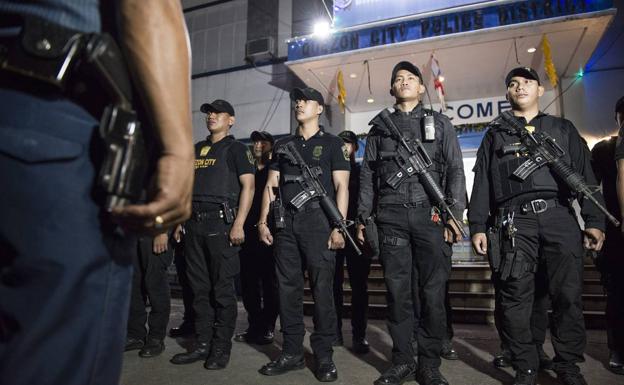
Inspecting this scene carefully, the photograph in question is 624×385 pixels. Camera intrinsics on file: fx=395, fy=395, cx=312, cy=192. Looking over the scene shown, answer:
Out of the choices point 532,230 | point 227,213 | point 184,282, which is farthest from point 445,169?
point 184,282

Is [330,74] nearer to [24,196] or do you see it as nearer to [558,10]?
[558,10]

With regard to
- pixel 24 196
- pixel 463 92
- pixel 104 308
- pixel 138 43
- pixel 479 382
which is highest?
pixel 463 92

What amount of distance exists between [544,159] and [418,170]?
850mm

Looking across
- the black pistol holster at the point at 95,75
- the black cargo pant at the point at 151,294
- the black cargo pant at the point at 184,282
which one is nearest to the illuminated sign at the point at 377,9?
the black cargo pant at the point at 184,282

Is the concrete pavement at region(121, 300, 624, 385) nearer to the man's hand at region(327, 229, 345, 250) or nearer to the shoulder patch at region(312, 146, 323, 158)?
the man's hand at region(327, 229, 345, 250)

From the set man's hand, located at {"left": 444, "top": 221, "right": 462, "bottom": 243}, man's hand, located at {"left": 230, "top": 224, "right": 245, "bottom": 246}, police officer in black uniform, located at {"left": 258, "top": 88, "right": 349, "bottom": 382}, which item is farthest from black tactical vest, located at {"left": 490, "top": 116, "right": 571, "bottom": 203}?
man's hand, located at {"left": 230, "top": 224, "right": 245, "bottom": 246}

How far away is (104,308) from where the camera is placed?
29.1 inches

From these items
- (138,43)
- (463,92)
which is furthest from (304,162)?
(463,92)

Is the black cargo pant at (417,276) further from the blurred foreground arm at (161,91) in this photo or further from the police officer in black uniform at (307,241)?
the blurred foreground arm at (161,91)

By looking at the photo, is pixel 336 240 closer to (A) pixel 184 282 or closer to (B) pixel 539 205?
(B) pixel 539 205

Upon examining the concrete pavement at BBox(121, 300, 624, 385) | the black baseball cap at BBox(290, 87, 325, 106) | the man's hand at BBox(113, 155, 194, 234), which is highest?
the black baseball cap at BBox(290, 87, 325, 106)

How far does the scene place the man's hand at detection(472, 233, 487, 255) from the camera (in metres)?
2.90

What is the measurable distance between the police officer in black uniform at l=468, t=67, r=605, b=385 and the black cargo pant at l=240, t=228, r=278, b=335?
2.22 meters

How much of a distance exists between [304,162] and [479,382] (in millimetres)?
2134
